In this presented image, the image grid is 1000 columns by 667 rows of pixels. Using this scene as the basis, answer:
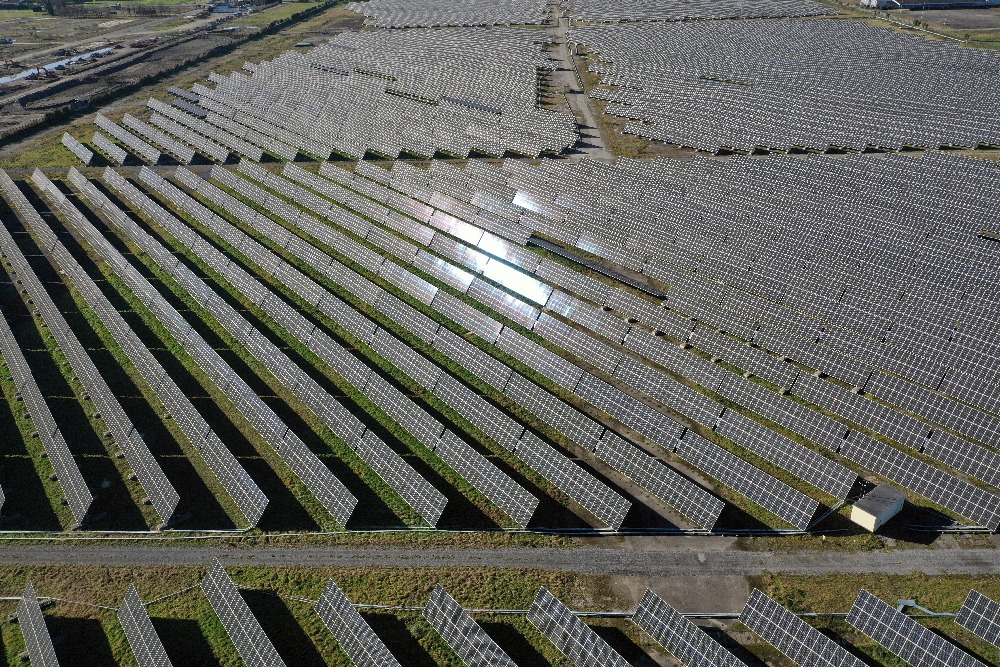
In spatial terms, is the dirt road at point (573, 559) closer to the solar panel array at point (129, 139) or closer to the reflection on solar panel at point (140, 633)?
the reflection on solar panel at point (140, 633)

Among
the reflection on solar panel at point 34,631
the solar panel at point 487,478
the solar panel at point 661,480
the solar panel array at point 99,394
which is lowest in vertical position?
the reflection on solar panel at point 34,631

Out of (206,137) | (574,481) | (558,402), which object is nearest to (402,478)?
(574,481)

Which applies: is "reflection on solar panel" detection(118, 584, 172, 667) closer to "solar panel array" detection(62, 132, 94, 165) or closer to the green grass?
"solar panel array" detection(62, 132, 94, 165)

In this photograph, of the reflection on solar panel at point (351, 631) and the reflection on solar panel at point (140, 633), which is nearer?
the reflection on solar panel at point (351, 631)

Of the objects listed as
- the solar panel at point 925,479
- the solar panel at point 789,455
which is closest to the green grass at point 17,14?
the solar panel at point 789,455

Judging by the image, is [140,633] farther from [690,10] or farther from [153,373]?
[690,10]

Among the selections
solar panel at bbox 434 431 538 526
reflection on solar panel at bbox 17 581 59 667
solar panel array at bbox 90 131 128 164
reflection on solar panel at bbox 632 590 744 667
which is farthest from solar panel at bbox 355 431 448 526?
solar panel array at bbox 90 131 128 164
